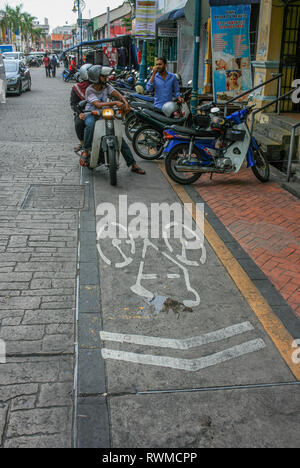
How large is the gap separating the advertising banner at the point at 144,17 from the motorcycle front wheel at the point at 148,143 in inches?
317

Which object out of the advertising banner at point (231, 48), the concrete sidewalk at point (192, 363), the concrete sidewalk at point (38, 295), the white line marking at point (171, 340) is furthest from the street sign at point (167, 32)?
the white line marking at point (171, 340)

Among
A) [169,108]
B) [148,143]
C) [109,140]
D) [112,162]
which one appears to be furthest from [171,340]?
[169,108]

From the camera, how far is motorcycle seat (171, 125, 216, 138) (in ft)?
25.6

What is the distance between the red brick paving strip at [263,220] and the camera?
16.2ft

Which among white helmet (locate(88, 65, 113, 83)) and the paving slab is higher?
white helmet (locate(88, 65, 113, 83))

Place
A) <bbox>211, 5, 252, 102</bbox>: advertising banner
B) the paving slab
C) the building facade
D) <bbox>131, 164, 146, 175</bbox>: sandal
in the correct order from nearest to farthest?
the paving slab
<bbox>131, 164, 146, 175</bbox>: sandal
<bbox>211, 5, 252, 102</bbox>: advertising banner
the building facade

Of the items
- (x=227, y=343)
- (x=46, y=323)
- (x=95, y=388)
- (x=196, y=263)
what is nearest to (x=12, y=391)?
(x=95, y=388)

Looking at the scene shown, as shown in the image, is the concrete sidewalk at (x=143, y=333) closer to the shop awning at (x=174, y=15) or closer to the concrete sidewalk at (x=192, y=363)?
the concrete sidewalk at (x=192, y=363)

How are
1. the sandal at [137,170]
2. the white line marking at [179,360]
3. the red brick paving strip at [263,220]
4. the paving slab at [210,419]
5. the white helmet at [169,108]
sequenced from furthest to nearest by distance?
the white helmet at [169,108]
the sandal at [137,170]
the red brick paving strip at [263,220]
the white line marking at [179,360]
the paving slab at [210,419]

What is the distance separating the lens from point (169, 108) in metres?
9.60

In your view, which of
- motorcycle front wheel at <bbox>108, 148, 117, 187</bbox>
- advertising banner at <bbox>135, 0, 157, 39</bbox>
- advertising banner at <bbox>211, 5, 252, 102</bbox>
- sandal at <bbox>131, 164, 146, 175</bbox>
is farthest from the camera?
advertising banner at <bbox>135, 0, 157, 39</bbox>

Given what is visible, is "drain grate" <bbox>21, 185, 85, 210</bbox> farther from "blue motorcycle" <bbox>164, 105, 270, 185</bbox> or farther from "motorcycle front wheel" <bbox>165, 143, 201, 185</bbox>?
"blue motorcycle" <bbox>164, 105, 270, 185</bbox>

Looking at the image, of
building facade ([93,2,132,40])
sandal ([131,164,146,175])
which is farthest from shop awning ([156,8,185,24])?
building facade ([93,2,132,40])

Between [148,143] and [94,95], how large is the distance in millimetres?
1928
